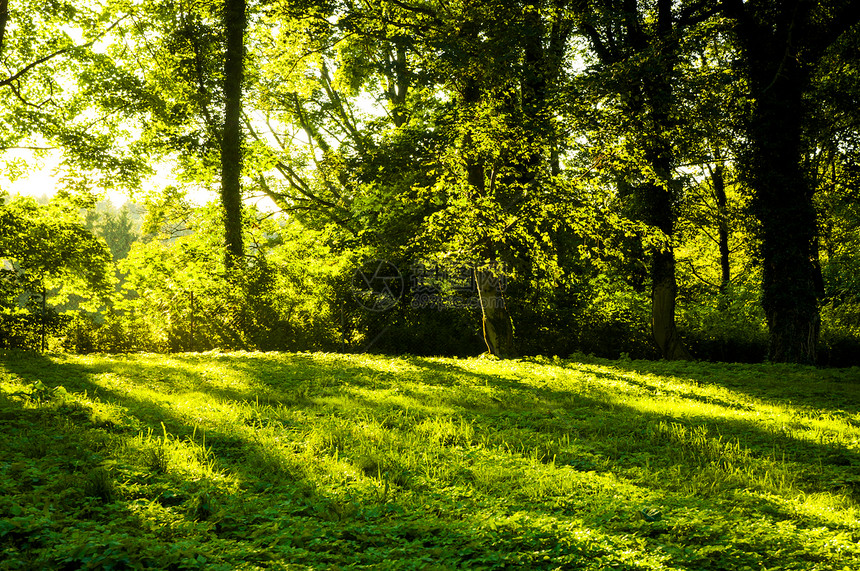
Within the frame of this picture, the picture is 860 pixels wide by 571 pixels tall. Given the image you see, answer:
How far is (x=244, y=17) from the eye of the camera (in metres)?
19.5

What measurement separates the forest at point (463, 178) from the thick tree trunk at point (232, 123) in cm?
8

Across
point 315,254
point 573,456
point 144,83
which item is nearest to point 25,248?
point 144,83

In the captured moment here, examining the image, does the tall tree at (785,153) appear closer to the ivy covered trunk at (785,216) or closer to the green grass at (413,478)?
the ivy covered trunk at (785,216)

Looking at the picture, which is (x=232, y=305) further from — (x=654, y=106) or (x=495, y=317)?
(x=654, y=106)

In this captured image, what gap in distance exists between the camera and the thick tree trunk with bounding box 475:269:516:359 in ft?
49.3

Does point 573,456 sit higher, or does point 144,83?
point 144,83

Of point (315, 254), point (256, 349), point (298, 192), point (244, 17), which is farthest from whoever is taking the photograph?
point (298, 192)

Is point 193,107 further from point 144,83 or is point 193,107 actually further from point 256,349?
point 256,349

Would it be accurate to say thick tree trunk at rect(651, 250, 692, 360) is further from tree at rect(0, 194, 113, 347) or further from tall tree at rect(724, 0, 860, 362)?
tree at rect(0, 194, 113, 347)

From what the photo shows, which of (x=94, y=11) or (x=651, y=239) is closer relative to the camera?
(x=651, y=239)

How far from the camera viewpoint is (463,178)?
50.0 feet

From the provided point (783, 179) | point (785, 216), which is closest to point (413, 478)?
point (785, 216)

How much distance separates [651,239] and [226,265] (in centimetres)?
1261

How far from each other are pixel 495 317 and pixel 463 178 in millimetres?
3848
